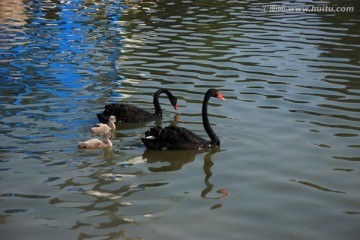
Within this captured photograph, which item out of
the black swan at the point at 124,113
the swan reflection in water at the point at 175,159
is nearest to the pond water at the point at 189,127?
the swan reflection in water at the point at 175,159

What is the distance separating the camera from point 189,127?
10242 mm

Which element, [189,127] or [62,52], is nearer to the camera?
[189,127]

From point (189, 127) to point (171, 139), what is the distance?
129 cm

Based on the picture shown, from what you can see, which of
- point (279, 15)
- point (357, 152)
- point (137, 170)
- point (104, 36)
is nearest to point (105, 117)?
point (137, 170)

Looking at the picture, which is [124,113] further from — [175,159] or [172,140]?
[175,159]

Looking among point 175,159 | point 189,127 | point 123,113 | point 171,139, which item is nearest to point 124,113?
point 123,113

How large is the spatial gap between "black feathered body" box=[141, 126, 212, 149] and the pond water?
0.12 meters

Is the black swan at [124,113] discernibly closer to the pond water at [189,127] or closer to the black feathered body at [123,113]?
the black feathered body at [123,113]

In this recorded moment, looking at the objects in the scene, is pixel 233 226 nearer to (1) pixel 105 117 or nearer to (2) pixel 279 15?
(1) pixel 105 117

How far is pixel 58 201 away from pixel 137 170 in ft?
4.40

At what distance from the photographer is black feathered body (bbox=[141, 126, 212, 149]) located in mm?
8945

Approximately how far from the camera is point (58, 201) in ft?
23.4

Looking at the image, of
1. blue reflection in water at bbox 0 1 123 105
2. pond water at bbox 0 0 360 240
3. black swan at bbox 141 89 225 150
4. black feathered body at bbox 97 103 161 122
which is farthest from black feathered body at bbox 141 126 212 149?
blue reflection in water at bbox 0 1 123 105

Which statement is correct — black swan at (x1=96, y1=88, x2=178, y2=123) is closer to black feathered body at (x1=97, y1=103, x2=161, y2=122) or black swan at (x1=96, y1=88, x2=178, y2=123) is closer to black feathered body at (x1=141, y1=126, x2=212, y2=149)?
black feathered body at (x1=97, y1=103, x2=161, y2=122)
